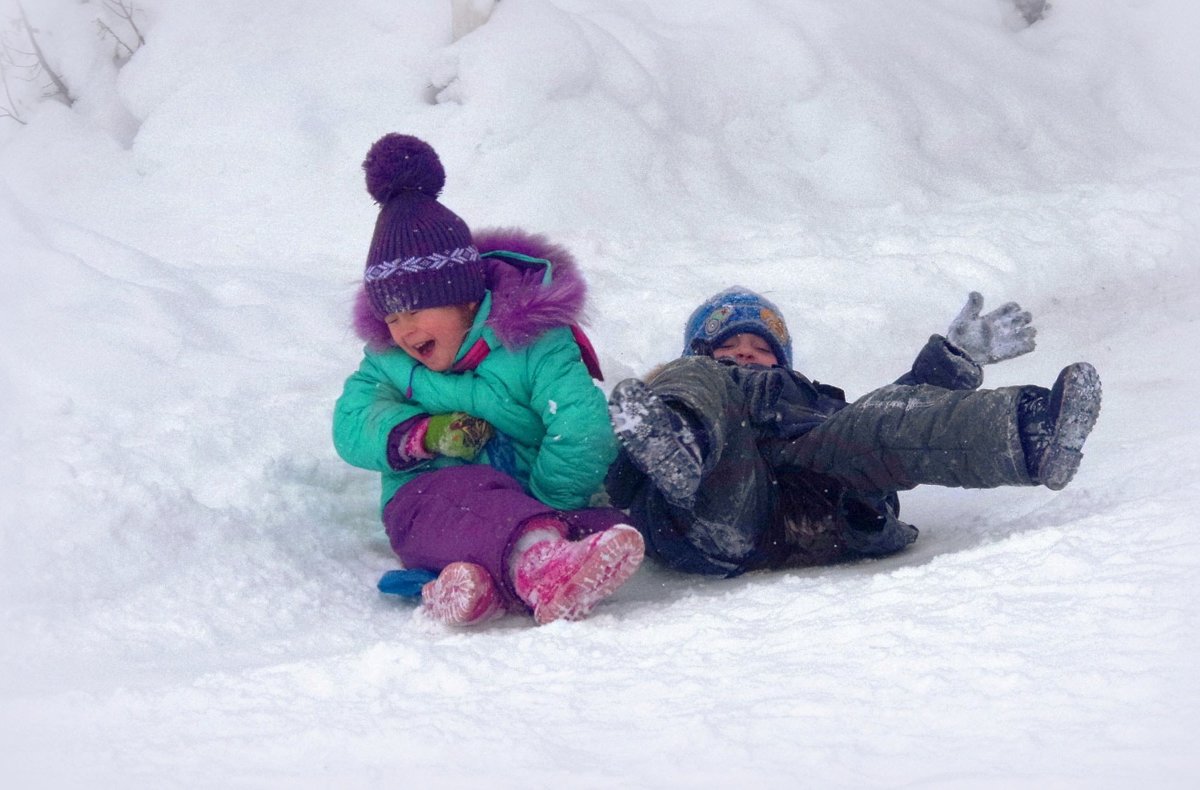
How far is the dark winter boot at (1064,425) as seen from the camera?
2334 mm

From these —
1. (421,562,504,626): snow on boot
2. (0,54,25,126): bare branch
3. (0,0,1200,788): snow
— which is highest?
(0,54,25,126): bare branch

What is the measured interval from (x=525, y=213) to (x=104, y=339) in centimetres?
207

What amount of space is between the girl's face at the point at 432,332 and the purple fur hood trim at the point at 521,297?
9 cm

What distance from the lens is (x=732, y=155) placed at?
5.90 m

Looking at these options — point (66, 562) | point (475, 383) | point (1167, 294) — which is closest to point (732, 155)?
point (1167, 294)

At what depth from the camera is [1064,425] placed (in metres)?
2.35

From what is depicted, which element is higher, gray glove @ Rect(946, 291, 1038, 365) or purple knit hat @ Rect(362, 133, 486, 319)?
purple knit hat @ Rect(362, 133, 486, 319)

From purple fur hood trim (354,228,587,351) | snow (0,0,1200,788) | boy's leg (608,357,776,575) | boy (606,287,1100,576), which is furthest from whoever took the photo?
purple fur hood trim (354,228,587,351)

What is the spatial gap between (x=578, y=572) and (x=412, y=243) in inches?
41.7

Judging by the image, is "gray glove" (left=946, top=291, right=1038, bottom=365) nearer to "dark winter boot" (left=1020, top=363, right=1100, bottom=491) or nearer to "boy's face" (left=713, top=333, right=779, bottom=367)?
Answer: "boy's face" (left=713, top=333, right=779, bottom=367)

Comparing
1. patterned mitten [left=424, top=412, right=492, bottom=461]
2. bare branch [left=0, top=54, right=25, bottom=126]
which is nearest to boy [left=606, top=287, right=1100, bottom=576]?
patterned mitten [left=424, top=412, right=492, bottom=461]

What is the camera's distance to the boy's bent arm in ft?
9.44

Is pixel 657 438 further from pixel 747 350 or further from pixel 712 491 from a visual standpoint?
pixel 747 350

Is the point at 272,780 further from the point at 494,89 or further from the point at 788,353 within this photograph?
the point at 494,89
